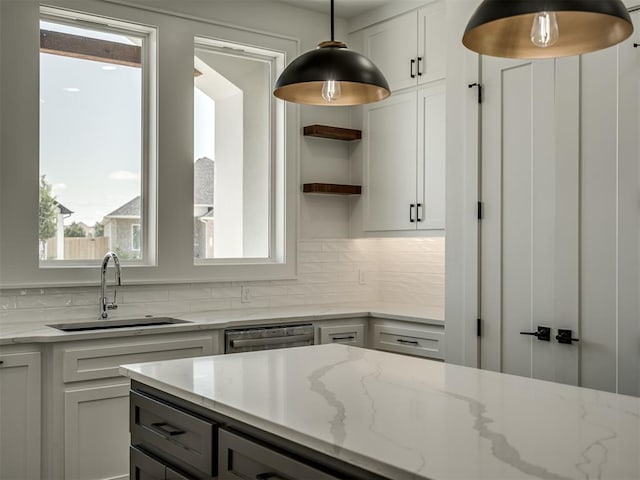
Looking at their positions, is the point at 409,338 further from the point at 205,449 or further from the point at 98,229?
the point at 205,449

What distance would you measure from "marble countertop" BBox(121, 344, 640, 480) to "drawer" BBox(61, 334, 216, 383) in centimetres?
109

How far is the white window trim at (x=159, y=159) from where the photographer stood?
388 cm

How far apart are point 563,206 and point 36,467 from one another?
277 centimetres

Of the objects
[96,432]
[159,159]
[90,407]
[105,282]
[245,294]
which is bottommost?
[96,432]

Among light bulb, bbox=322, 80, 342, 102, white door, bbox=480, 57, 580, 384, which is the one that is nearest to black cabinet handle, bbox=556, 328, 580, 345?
white door, bbox=480, 57, 580, 384

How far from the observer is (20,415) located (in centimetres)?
336

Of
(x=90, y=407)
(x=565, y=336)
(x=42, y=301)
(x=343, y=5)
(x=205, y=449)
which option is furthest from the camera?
(x=343, y=5)

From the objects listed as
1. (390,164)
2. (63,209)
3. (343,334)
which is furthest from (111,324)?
(390,164)

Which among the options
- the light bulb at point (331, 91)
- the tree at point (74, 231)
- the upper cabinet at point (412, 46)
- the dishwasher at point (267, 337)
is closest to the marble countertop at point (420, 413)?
the light bulb at point (331, 91)

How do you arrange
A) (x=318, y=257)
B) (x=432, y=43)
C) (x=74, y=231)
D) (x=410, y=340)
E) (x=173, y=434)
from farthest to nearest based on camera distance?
(x=318, y=257), (x=432, y=43), (x=410, y=340), (x=74, y=231), (x=173, y=434)

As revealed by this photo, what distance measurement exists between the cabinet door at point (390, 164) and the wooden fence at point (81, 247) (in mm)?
1850

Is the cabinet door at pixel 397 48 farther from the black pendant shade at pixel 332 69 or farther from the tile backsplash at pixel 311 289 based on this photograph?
the black pendant shade at pixel 332 69

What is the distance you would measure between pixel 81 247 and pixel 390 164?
2.11 meters

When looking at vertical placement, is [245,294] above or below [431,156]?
below
